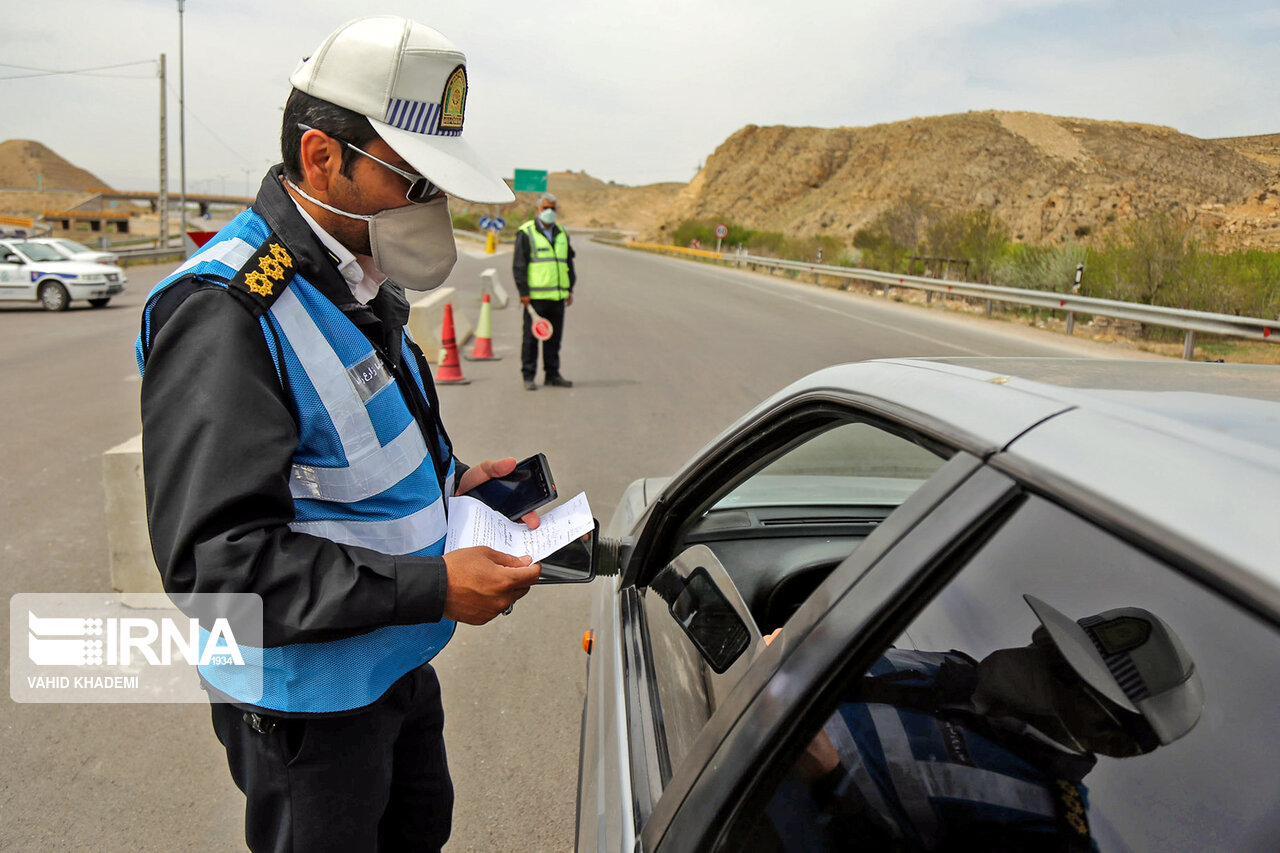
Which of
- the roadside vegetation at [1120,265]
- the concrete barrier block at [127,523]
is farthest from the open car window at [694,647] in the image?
the roadside vegetation at [1120,265]

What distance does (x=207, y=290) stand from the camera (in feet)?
4.57

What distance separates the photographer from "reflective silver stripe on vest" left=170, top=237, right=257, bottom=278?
1.44 m

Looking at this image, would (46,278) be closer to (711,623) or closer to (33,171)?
(711,623)

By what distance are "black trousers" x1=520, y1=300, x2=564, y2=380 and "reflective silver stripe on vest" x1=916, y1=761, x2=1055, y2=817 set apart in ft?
27.9

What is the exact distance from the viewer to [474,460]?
6.70m

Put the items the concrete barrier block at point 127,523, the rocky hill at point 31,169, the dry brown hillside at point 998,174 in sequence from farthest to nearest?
the rocky hill at point 31,169 < the dry brown hillside at point 998,174 < the concrete barrier block at point 127,523

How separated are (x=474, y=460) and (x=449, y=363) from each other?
3.71 meters

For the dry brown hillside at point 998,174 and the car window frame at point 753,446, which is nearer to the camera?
the car window frame at point 753,446

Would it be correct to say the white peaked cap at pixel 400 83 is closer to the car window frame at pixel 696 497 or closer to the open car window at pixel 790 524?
the car window frame at pixel 696 497

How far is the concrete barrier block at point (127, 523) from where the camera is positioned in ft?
13.0

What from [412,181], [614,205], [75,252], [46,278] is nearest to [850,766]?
[412,181]

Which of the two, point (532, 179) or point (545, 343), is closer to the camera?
point (545, 343)

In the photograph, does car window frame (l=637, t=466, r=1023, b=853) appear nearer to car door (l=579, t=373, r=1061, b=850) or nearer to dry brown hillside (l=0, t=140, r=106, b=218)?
car door (l=579, t=373, r=1061, b=850)

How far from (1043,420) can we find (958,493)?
14 centimetres
